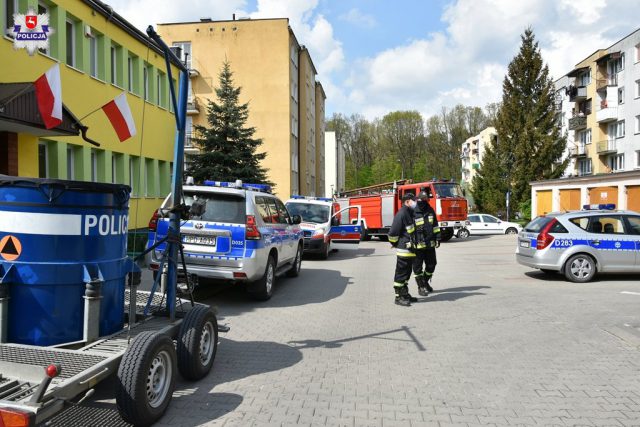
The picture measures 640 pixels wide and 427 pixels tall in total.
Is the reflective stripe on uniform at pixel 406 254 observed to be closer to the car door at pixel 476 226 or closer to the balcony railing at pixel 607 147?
the car door at pixel 476 226

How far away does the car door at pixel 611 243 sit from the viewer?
11.3 metres

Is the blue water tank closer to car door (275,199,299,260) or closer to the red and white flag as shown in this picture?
the red and white flag

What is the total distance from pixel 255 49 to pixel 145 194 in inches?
773

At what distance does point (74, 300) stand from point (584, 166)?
58.0 meters

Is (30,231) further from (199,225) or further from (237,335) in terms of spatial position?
(199,225)

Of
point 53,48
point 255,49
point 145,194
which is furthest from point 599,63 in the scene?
point 53,48

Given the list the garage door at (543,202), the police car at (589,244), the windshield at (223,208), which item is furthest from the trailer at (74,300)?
the garage door at (543,202)

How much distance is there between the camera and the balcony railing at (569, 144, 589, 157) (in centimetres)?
5284

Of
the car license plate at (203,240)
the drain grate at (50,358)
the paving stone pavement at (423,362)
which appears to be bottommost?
the paving stone pavement at (423,362)

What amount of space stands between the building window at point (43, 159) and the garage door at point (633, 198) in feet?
82.7

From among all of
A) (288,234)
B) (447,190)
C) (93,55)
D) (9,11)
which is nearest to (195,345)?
(288,234)

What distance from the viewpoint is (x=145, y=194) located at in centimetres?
2200

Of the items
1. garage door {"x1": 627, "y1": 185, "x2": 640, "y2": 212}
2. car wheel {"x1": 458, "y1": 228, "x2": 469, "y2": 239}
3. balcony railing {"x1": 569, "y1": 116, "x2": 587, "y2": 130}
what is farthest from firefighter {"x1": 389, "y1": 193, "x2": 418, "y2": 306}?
balcony railing {"x1": 569, "y1": 116, "x2": 587, "y2": 130}

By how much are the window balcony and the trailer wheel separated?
49753mm
